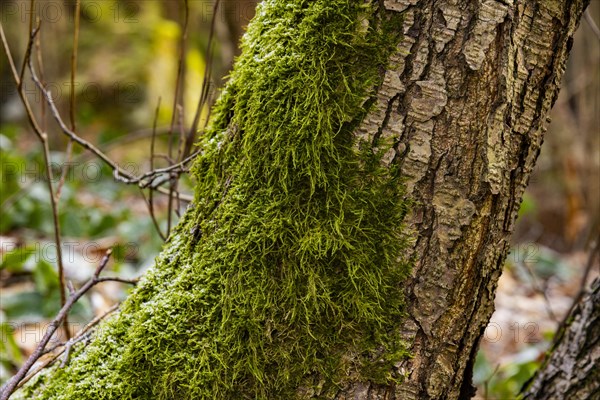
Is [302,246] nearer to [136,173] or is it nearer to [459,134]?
[459,134]

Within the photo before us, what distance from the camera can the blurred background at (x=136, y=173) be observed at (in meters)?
3.03

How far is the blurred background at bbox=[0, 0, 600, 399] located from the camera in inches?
119

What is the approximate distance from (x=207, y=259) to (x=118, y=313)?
0.34 meters

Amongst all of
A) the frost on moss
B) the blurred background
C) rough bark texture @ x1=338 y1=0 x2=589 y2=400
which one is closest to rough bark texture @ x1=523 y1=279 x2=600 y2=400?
the blurred background

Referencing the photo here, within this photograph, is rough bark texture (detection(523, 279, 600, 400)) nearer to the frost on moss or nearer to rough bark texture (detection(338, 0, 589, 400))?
rough bark texture (detection(338, 0, 589, 400))

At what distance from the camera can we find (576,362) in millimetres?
1637

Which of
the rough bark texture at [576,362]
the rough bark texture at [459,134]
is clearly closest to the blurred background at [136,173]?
Answer: the rough bark texture at [576,362]

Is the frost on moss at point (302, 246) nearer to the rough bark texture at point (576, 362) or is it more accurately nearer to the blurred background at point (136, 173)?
the blurred background at point (136, 173)

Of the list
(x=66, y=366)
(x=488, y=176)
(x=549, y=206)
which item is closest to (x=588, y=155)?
(x=549, y=206)

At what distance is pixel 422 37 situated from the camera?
1.16 meters

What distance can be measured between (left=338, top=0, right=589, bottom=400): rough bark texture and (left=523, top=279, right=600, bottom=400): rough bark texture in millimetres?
557

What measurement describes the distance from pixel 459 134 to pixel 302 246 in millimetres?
412

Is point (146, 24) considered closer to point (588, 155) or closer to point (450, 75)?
point (588, 155)

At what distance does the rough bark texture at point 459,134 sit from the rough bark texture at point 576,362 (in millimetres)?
557
